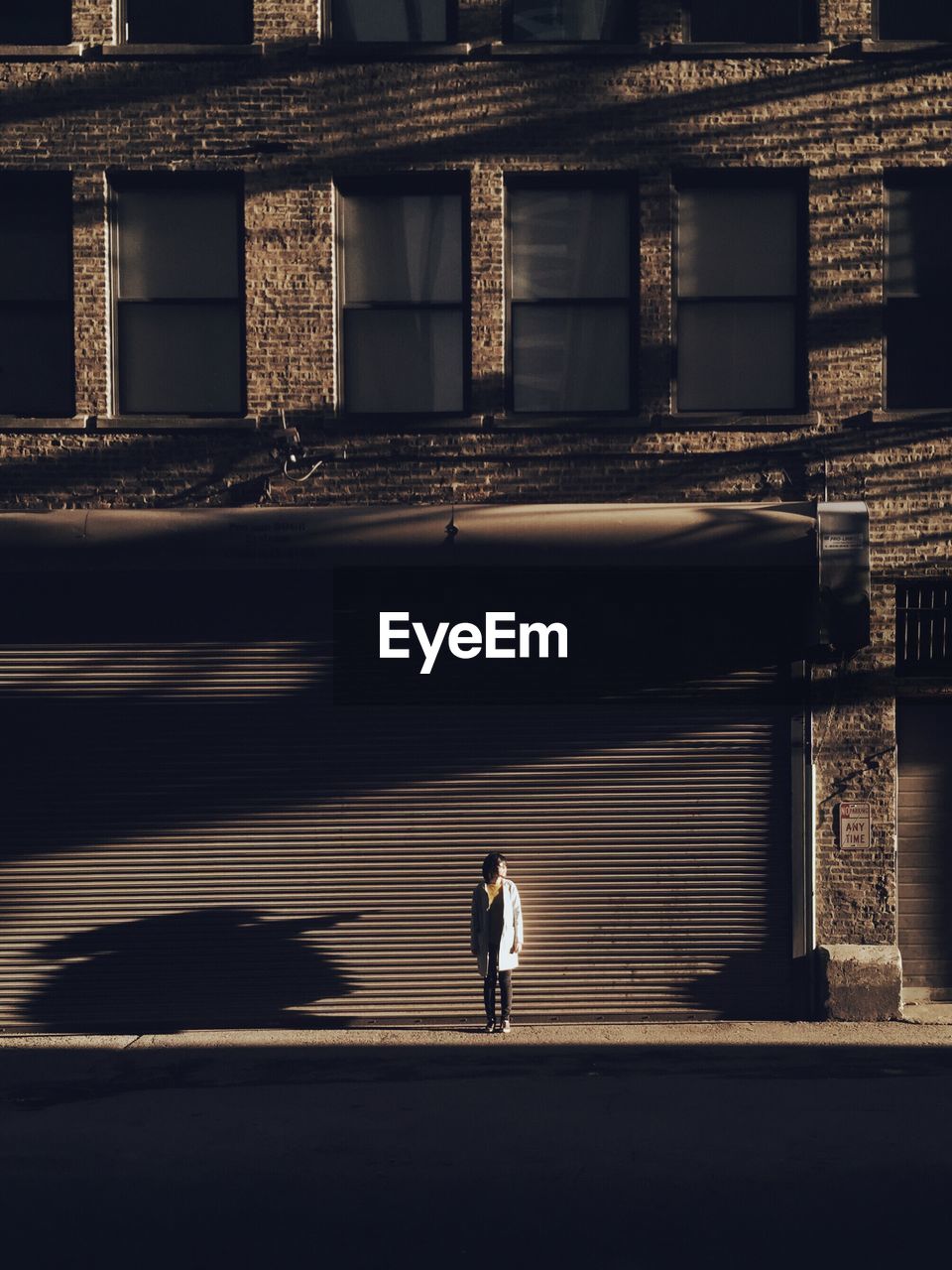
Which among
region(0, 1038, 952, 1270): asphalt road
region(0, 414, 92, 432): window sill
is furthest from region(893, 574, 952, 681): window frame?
region(0, 414, 92, 432): window sill

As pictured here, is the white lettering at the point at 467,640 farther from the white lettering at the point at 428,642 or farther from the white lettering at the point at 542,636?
the white lettering at the point at 542,636

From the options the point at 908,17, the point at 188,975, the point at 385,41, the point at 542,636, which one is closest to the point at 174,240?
the point at 385,41

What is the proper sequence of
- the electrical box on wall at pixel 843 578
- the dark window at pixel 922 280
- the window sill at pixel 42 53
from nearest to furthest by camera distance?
the electrical box on wall at pixel 843 578 → the window sill at pixel 42 53 → the dark window at pixel 922 280

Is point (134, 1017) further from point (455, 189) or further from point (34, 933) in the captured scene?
point (455, 189)

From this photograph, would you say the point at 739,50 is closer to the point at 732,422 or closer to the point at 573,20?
the point at 573,20

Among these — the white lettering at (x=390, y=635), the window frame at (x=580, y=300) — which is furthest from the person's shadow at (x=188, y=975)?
the window frame at (x=580, y=300)

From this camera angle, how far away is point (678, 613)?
14.5m

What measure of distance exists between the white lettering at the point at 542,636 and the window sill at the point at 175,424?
341cm

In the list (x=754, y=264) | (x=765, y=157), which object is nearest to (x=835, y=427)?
(x=754, y=264)

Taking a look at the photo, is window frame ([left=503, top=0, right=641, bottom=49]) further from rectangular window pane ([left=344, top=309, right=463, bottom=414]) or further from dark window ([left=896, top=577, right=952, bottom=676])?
dark window ([left=896, top=577, right=952, bottom=676])

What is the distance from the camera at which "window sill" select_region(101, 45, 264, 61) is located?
47.2 ft

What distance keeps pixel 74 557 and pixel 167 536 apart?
919 mm

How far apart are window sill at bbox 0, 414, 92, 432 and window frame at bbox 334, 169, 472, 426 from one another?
8.45 feet

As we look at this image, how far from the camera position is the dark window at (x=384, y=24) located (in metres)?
14.7
